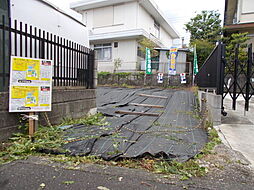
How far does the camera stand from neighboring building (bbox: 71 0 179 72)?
1484 cm

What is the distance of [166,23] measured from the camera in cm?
1989

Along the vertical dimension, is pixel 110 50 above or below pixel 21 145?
above

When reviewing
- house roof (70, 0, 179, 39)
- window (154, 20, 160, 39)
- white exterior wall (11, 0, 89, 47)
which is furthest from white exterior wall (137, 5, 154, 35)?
white exterior wall (11, 0, 89, 47)

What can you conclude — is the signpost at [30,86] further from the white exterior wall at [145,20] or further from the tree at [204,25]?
the tree at [204,25]

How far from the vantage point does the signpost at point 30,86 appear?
9.43 feet

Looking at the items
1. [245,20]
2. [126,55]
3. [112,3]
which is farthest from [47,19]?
[245,20]

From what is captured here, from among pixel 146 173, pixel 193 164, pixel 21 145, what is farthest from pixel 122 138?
pixel 21 145

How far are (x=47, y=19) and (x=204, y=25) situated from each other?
17.2 metres

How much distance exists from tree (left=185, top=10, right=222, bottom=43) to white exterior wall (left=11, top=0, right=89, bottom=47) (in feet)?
49.0

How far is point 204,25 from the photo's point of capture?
57.2 feet

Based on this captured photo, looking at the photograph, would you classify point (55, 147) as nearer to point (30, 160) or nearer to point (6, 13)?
point (30, 160)

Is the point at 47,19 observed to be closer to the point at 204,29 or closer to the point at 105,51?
the point at 105,51

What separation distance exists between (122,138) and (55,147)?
1.17m

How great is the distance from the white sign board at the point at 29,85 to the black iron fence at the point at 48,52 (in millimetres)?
251
